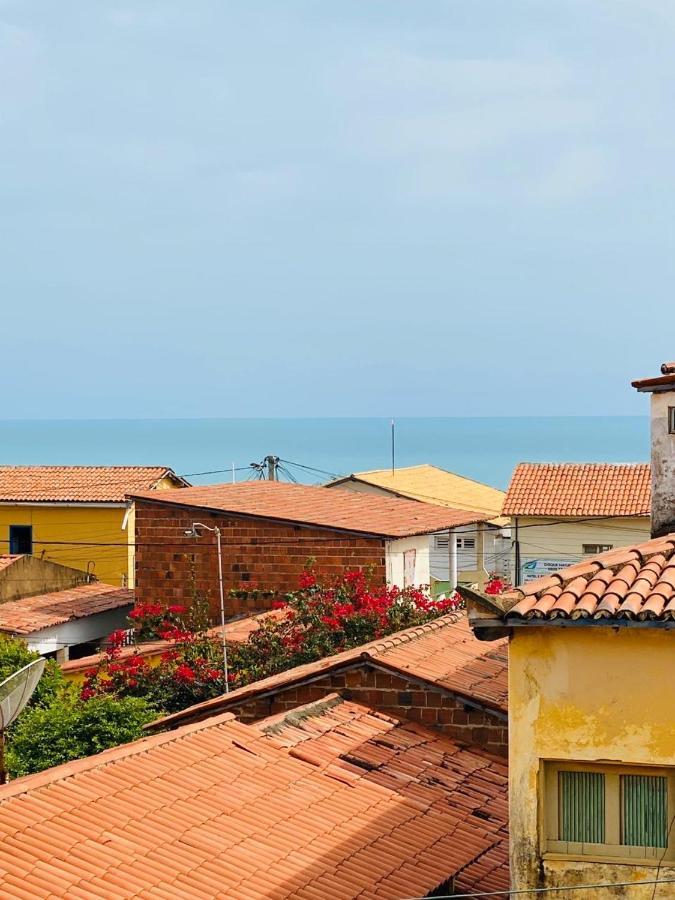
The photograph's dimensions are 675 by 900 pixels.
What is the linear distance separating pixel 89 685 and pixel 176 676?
1.69 metres

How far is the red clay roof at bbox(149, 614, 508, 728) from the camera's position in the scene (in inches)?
614

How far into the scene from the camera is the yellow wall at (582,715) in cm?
883

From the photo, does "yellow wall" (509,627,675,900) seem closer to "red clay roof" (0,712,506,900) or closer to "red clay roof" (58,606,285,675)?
"red clay roof" (0,712,506,900)

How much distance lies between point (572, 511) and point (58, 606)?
60.0ft

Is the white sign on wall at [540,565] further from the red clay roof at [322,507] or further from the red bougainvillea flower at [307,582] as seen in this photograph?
the red bougainvillea flower at [307,582]

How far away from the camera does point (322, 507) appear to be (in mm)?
32938

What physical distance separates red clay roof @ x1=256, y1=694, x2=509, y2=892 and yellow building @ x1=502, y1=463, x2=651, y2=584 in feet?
98.2

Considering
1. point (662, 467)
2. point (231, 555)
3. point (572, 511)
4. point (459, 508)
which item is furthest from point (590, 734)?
point (459, 508)

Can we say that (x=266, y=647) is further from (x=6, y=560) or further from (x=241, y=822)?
(x=6, y=560)

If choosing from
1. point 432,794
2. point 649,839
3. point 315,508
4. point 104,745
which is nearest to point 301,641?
point 104,745

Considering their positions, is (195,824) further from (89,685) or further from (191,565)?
(191,565)

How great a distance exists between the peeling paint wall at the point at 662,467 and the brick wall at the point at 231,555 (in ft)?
53.2

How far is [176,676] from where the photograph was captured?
23688 millimetres

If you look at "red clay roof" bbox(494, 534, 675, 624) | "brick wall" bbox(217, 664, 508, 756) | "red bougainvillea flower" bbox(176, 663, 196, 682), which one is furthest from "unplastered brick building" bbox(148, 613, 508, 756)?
"red bougainvillea flower" bbox(176, 663, 196, 682)
